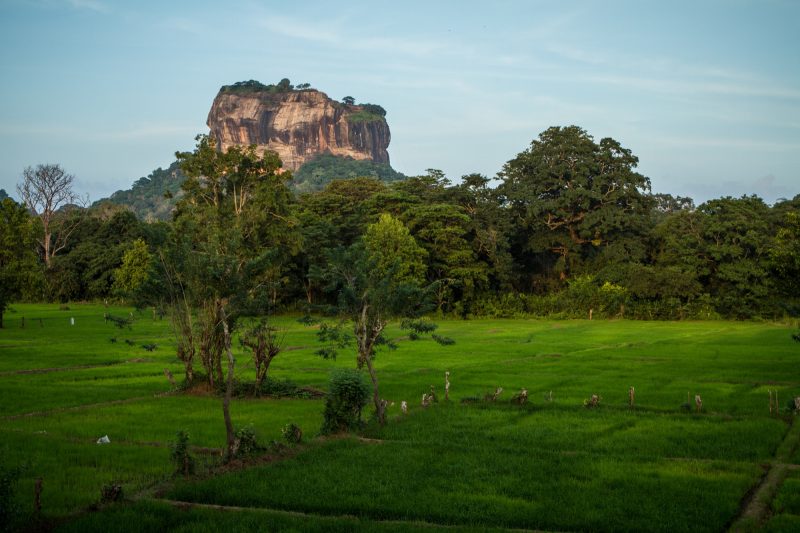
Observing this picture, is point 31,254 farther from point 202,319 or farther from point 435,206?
point 435,206

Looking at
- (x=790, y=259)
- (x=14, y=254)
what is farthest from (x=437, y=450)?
(x=14, y=254)

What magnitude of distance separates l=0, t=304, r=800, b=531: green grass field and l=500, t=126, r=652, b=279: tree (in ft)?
106

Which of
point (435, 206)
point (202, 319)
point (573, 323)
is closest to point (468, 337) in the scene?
point (573, 323)

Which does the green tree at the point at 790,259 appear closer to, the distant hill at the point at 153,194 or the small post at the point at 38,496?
the small post at the point at 38,496

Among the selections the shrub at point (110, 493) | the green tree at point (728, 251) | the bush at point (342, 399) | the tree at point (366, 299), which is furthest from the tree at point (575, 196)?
the shrub at point (110, 493)

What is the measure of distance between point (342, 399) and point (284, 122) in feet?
567

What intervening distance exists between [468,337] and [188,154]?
24.9 metres

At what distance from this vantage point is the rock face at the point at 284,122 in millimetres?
183125

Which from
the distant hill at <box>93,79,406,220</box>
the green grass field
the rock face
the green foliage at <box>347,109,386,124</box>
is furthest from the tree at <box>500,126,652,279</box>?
the green foliage at <box>347,109,386,124</box>

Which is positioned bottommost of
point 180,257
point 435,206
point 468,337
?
point 468,337

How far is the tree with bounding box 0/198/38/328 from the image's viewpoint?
138 feet

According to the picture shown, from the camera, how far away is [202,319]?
2350 centimetres

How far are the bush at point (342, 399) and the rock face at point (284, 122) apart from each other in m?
168

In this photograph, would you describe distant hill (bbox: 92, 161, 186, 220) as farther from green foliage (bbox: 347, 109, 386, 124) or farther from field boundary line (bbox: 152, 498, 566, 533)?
field boundary line (bbox: 152, 498, 566, 533)
